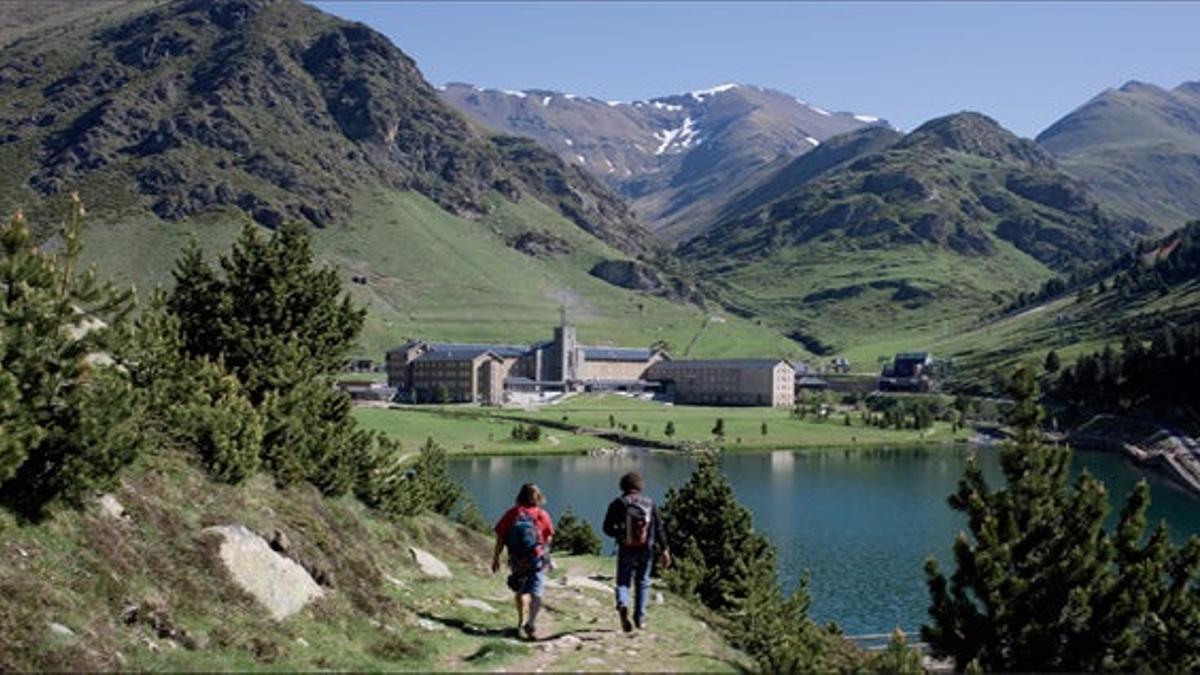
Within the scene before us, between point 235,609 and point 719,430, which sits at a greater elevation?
point 235,609

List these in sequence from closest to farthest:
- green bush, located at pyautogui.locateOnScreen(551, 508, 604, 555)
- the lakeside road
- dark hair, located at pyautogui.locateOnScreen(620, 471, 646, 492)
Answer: dark hair, located at pyautogui.locateOnScreen(620, 471, 646, 492)
green bush, located at pyautogui.locateOnScreen(551, 508, 604, 555)
the lakeside road

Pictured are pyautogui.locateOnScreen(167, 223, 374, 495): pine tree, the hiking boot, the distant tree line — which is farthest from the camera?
the distant tree line

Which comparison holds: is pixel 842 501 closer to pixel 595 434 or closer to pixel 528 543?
pixel 595 434

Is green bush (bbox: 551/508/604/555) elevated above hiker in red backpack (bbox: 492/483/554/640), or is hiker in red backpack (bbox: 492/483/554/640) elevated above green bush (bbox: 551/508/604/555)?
hiker in red backpack (bbox: 492/483/554/640)

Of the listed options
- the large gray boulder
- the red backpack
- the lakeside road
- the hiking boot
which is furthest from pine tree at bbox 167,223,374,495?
the lakeside road

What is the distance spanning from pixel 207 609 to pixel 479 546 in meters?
24.2

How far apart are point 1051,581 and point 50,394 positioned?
2355 cm

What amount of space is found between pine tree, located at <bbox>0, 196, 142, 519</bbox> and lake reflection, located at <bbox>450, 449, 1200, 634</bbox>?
4903 centimetres

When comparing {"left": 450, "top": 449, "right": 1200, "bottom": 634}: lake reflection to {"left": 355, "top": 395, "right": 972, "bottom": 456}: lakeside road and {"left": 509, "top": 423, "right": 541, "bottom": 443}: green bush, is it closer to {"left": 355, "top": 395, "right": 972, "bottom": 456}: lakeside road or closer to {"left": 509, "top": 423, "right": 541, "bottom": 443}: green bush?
{"left": 355, "top": 395, "right": 972, "bottom": 456}: lakeside road

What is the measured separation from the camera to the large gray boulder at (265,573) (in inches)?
755

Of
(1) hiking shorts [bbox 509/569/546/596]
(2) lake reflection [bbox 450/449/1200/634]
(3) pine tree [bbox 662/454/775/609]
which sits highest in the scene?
(1) hiking shorts [bbox 509/569/546/596]

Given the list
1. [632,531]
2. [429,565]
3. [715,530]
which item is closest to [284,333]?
[429,565]

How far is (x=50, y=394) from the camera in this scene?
17.8 m

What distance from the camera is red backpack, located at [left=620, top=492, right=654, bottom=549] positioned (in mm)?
20328
